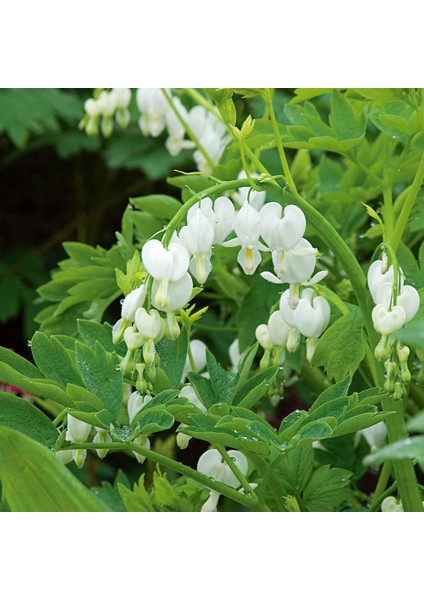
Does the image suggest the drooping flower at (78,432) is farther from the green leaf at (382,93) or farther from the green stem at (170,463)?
the green leaf at (382,93)

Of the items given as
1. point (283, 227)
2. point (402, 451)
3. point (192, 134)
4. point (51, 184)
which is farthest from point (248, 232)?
point (51, 184)

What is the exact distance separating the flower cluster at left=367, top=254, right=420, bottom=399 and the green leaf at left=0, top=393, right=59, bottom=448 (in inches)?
13.7

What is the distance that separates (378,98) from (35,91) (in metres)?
1.98

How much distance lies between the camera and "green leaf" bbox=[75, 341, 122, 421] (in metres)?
0.89

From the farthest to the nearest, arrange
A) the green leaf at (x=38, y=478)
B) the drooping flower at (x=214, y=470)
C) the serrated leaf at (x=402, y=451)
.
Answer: the drooping flower at (x=214, y=470) → the green leaf at (x=38, y=478) → the serrated leaf at (x=402, y=451)

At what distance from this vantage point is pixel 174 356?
0.98 metres

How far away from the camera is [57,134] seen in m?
3.09

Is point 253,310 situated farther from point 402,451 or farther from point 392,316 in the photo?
point 402,451

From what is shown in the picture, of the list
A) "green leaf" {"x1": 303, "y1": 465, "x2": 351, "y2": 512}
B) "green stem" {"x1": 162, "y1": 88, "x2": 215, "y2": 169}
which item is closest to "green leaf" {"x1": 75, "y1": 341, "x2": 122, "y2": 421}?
"green leaf" {"x1": 303, "y1": 465, "x2": 351, "y2": 512}

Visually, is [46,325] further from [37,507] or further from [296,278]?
[37,507]

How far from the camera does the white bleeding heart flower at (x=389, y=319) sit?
0.88m

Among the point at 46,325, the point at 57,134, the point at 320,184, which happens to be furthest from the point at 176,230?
the point at 57,134

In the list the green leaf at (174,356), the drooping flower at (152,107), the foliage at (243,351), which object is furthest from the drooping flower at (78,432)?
the drooping flower at (152,107)

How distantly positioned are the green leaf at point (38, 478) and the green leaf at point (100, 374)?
153 mm
